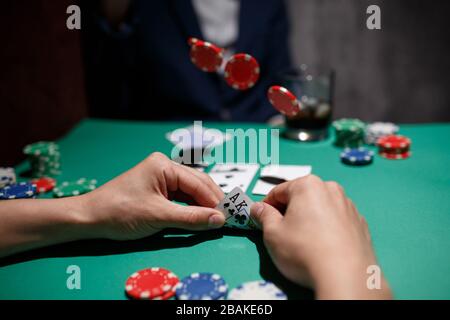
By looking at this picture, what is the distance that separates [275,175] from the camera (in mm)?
1414

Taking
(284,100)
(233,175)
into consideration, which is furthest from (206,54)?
(233,175)

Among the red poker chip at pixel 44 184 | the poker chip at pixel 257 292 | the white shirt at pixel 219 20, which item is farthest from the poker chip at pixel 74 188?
the white shirt at pixel 219 20

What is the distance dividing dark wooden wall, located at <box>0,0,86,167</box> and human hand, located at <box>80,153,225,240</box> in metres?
0.99

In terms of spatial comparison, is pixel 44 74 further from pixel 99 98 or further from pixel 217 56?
pixel 217 56

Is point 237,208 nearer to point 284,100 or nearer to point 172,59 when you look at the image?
point 284,100

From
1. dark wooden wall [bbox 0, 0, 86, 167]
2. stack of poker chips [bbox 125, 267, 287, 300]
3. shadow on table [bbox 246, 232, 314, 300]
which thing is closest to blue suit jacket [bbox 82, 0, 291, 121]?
dark wooden wall [bbox 0, 0, 86, 167]

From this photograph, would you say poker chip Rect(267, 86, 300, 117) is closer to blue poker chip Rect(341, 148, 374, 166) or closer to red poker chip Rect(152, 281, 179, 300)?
blue poker chip Rect(341, 148, 374, 166)

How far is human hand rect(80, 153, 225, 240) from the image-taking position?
1.02 meters

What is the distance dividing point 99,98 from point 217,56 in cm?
158

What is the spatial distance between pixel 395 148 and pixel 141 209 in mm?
961

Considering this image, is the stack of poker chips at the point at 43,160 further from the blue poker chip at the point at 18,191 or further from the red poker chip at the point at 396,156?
the red poker chip at the point at 396,156

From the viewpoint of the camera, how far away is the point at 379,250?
989 millimetres

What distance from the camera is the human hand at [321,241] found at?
759 millimetres
